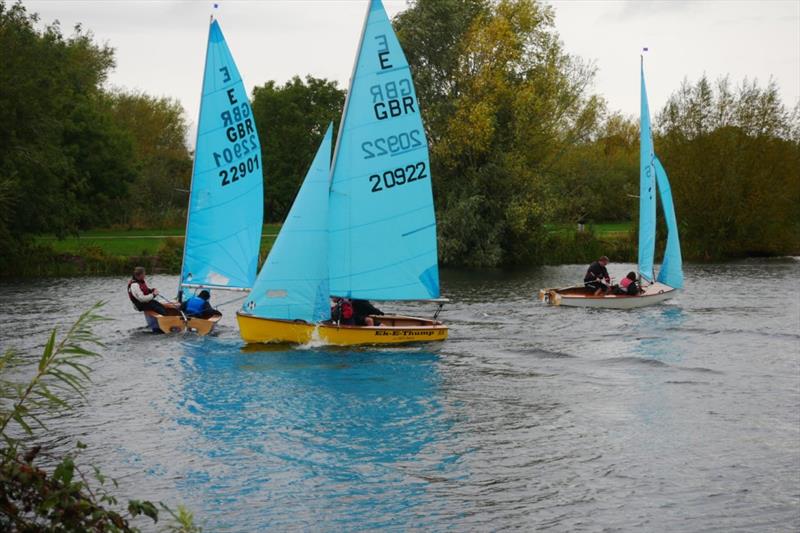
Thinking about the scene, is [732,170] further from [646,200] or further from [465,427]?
[465,427]

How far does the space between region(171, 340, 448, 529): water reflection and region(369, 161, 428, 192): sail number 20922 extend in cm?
470

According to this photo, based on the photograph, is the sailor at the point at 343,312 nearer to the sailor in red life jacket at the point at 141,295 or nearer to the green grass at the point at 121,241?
the sailor in red life jacket at the point at 141,295

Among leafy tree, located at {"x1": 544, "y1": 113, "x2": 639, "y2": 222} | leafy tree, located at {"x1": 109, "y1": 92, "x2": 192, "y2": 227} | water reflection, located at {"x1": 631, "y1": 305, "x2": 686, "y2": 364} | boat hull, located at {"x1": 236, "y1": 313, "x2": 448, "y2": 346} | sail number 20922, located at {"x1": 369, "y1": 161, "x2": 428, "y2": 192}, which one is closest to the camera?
boat hull, located at {"x1": 236, "y1": 313, "x2": 448, "y2": 346}

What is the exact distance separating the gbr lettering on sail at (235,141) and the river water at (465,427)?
5.19 m

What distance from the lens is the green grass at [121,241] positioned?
55281 millimetres

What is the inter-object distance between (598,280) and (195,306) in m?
16.3

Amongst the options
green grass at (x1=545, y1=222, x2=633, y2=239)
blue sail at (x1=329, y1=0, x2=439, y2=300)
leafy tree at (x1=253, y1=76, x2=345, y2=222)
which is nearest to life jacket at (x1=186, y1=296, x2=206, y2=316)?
blue sail at (x1=329, y1=0, x2=439, y2=300)

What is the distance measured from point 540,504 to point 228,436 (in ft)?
21.9

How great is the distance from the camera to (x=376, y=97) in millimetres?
26812

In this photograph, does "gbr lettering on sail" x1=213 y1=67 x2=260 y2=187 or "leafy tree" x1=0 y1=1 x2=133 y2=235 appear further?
"leafy tree" x1=0 y1=1 x2=133 y2=235

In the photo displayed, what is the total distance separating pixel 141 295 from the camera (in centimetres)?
2919

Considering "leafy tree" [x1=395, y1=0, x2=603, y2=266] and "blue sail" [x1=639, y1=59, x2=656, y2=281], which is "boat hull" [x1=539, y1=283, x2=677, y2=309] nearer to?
"blue sail" [x1=639, y1=59, x2=656, y2=281]

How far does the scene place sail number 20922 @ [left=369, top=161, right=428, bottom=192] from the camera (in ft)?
89.7

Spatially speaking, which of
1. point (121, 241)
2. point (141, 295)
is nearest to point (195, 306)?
point (141, 295)
